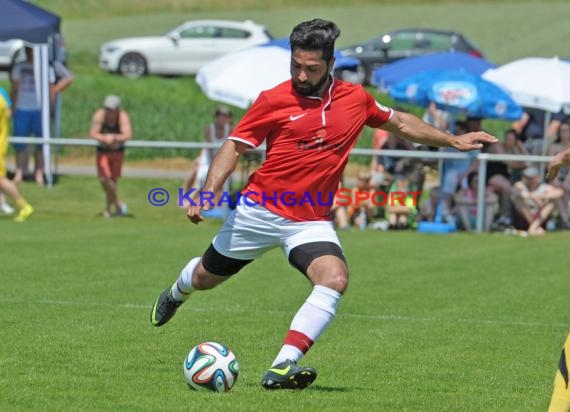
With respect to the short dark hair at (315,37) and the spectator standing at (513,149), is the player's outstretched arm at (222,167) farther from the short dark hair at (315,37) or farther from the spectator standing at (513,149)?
the spectator standing at (513,149)

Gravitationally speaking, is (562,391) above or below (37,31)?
below

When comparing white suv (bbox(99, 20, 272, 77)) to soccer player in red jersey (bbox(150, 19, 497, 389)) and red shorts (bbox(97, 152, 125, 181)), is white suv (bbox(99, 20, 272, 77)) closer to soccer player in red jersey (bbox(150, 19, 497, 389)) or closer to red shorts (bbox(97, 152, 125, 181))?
red shorts (bbox(97, 152, 125, 181))

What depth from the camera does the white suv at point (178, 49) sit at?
38.4 metres

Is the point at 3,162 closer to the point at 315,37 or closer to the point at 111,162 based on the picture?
the point at 111,162

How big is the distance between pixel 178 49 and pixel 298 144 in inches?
1232

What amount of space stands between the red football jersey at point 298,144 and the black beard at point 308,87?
0.03 metres

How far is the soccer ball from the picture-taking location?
7.43 meters

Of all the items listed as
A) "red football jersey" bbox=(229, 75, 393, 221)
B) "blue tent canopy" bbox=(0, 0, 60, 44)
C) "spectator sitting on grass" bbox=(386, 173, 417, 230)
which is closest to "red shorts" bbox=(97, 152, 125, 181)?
"blue tent canopy" bbox=(0, 0, 60, 44)

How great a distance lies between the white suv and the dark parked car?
3.19 m

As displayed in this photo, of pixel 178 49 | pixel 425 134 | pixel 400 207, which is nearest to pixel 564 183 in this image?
pixel 400 207

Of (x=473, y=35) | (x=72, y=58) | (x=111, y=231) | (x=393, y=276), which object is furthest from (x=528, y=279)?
(x=473, y=35)

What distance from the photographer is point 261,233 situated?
7.86 meters

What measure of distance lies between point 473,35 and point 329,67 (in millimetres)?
Answer: 41073

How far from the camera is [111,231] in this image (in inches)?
723
